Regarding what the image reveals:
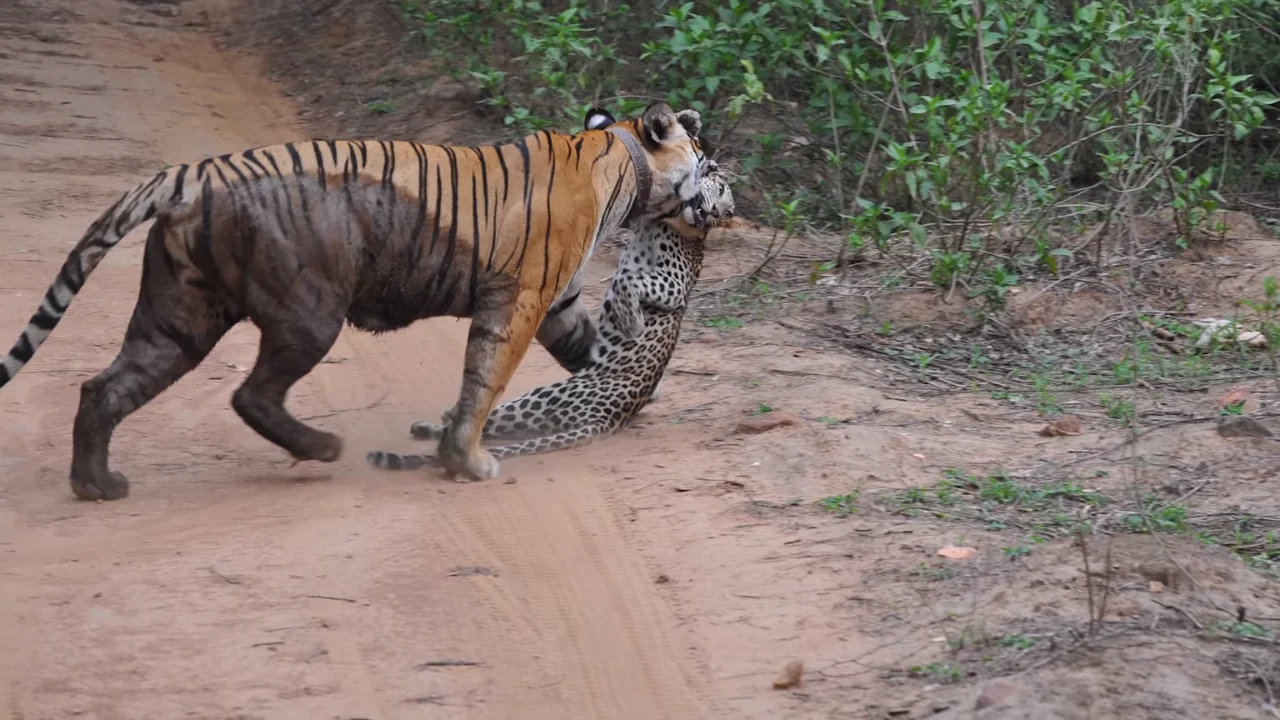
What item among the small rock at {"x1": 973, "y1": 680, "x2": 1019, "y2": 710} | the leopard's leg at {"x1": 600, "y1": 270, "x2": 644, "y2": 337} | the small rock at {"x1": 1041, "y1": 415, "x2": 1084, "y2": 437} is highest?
the leopard's leg at {"x1": 600, "y1": 270, "x2": 644, "y2": 337}

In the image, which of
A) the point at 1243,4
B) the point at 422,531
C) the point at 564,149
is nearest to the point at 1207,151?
the point at 1243,4

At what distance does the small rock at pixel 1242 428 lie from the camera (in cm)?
611

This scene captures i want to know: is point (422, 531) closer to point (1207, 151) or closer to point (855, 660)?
point (855, 660)

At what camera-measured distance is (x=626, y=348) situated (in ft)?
22.9

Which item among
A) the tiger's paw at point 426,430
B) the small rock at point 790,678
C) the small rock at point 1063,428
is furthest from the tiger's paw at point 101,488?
the small rock at point 1063,428

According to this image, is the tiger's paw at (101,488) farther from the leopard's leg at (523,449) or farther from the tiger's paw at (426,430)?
the tiger's paw at (426,430)

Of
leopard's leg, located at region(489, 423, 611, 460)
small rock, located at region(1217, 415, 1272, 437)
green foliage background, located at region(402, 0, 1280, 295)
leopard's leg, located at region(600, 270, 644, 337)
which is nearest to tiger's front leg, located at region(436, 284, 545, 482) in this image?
leopard's leg, located at region(489, 423, 611, 460)

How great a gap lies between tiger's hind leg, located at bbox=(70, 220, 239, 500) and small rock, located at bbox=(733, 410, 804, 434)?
2.30m

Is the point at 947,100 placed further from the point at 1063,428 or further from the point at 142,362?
the point at 142,362

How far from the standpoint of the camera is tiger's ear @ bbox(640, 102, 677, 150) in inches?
267

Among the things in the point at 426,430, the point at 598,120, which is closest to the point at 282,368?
the point at 426,430

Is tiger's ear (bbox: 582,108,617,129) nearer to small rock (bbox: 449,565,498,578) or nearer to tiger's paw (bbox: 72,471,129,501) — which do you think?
small rock (bbox: 449,565,498,578)

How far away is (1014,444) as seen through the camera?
21.1 ft

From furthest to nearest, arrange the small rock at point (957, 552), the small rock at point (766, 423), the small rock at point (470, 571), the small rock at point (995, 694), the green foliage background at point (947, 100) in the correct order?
1. the green foliage background at point (947, 100)
2. the small rock at point (766, 423)
3. the small rock at point (470, 571)
4. the small rock at point (957, 552)
5. the small rock at point (995, 694)
